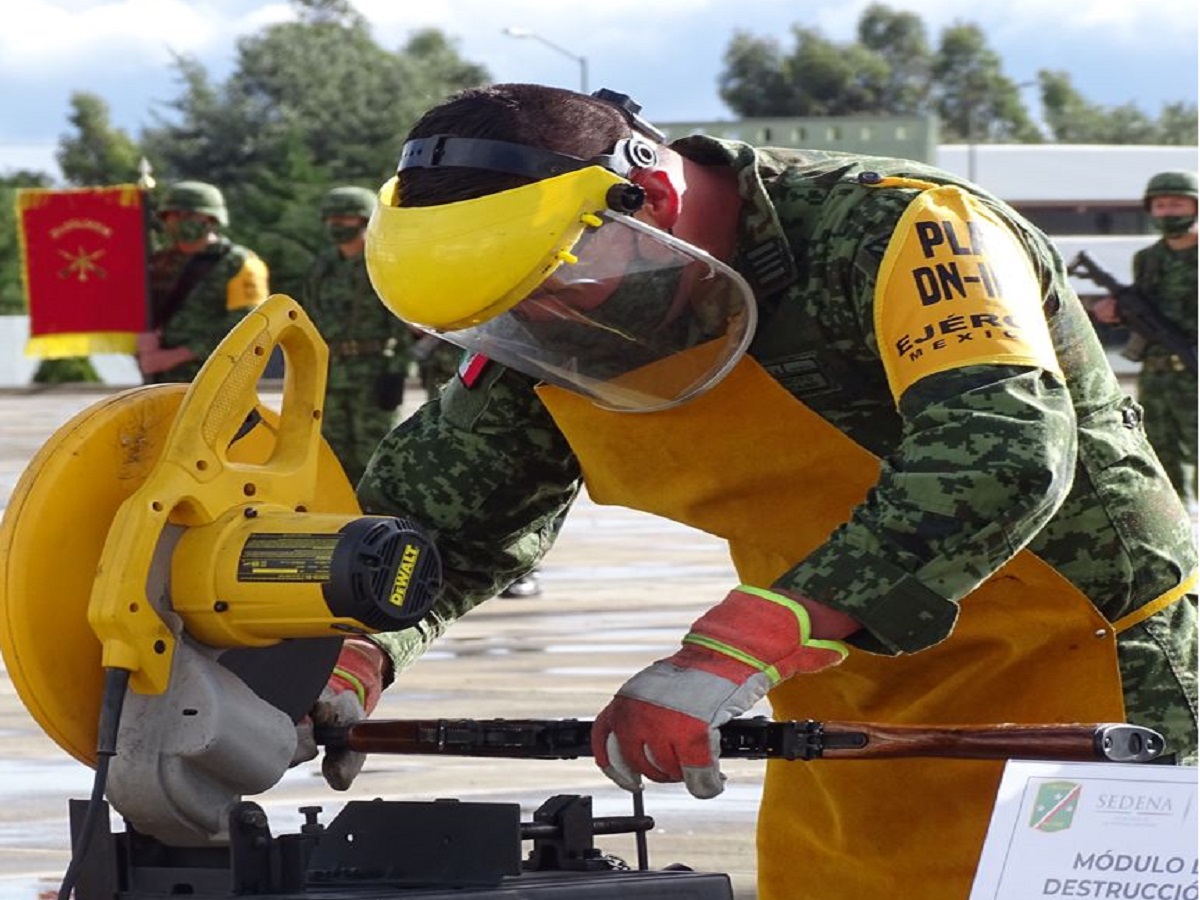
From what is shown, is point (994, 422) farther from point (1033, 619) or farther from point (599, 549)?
point (599, 549)

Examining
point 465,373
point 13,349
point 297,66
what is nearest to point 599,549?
point 465,373

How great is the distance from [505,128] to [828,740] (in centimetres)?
88

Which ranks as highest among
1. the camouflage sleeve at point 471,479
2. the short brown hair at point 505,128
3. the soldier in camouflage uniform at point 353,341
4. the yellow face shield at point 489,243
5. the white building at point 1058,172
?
the short brown hair at point 505,128

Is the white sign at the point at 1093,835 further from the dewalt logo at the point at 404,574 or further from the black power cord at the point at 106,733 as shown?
the black power cord at the point at 106,733

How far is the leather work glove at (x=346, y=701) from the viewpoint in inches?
141

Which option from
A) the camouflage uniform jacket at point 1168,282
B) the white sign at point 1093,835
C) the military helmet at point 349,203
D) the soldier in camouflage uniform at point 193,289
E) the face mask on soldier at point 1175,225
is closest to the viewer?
the white sign at point 1093,835

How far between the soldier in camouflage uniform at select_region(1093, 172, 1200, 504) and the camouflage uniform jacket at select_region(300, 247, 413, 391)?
13.5ft

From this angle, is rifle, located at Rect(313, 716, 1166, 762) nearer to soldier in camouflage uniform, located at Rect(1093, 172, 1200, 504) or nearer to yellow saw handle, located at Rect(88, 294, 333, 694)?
yellow saw handle, located at Rect(88, 294, 333, 694)

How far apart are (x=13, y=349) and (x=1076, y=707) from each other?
4317 centimetres

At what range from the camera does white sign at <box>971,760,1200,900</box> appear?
2.60 metres

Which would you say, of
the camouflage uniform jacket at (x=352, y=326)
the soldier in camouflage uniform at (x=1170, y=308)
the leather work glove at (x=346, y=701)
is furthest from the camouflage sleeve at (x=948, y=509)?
the soldier in camouflage uniform at (x=1170, y=308)

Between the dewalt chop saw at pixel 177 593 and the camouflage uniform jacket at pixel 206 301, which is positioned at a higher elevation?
the dewalt chop saw at pixel 177 593

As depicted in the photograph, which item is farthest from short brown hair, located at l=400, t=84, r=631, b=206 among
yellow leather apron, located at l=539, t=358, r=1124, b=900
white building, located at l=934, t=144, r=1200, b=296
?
white building, located at l=934, t=144, r=1200, b=296

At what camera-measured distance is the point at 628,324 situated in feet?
11.5
